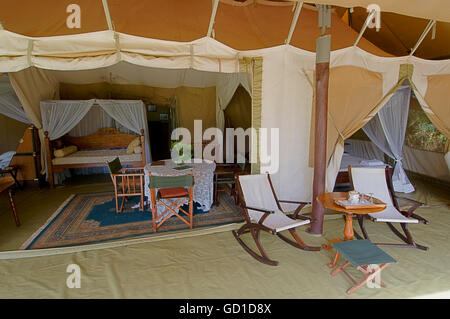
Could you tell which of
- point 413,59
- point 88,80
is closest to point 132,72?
point 88,80

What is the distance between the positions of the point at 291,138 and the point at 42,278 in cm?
357

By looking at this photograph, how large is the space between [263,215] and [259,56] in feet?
7.59

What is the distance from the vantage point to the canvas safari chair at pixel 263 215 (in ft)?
9.48

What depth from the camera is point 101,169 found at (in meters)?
7.36

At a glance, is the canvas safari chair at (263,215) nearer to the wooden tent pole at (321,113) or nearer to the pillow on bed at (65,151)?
the wooden tent pole at (321,113)

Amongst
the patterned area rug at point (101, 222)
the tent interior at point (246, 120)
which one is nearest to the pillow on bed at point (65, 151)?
the tent interior at point (246, 120)

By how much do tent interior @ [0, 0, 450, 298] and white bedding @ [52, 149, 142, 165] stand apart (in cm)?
39

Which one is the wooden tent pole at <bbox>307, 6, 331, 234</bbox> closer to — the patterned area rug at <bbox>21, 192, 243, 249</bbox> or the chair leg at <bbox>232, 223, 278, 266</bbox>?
the chair leg at <bbox>232, 223, 278, 266</bbox>

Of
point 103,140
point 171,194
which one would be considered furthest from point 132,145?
point 171,194

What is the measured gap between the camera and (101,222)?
12.7 ft

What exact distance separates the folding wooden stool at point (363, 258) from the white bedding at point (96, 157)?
5.27 m

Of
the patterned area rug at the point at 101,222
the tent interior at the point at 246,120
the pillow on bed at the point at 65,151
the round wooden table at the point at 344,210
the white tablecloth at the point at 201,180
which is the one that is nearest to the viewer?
the tent interior at the point at 246,120

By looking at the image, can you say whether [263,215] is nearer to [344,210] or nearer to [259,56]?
[344,210]
